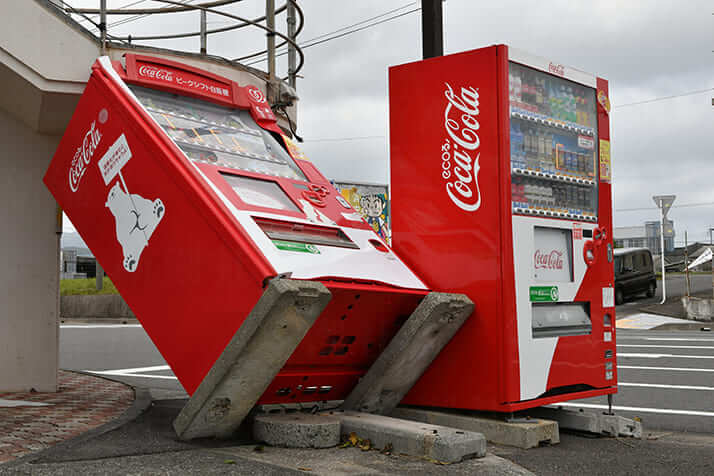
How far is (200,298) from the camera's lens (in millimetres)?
4770

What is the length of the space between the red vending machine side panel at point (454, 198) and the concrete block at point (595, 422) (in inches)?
34.4

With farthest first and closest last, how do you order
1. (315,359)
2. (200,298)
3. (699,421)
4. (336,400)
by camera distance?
(699,421), (336,400), (315,359), (200,298)

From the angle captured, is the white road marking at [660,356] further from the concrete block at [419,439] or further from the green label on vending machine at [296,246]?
the green label on vending machine at [296,246]

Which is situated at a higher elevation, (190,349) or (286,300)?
(286,300)

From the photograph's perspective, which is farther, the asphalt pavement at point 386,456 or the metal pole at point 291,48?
the metal pole at point 291,48

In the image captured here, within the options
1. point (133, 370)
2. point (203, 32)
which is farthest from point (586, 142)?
point (133, 370)

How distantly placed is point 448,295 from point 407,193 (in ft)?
3.49

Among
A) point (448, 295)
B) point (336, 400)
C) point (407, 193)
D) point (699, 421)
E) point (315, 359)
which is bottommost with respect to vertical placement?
point (699, 421)

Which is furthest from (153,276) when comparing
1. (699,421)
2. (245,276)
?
(699,421)

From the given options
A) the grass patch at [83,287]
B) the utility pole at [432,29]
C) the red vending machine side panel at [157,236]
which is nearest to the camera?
Result: the red vending machine side panel at [157,236]

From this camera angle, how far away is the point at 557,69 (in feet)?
19.5

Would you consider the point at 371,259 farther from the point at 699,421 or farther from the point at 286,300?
the point at 699,421

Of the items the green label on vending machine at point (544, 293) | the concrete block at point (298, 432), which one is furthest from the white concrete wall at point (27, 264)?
the green label on vending machine at point (544, 293)

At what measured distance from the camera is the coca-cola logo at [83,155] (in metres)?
5.80
